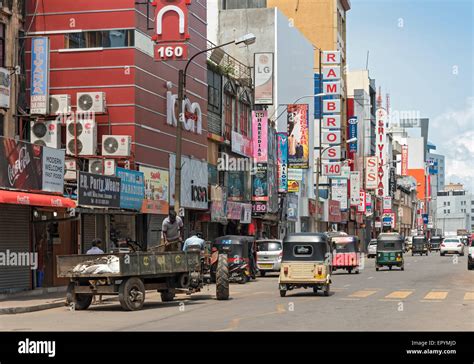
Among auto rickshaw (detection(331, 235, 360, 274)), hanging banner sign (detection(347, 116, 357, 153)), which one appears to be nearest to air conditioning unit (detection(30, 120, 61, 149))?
auto rickshaw (detection(331, 235, 360, 274))

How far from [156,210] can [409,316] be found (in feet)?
64.3

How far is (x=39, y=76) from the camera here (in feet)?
105

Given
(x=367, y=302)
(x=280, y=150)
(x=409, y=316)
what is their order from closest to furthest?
(x=409, y=316) → (x=367, y=302) → (x=280, y=150)

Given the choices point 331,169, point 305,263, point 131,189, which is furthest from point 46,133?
point 331,169

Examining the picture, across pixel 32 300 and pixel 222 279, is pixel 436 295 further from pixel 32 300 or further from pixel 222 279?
pixel 32 300

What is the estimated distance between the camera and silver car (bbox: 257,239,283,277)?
136ft

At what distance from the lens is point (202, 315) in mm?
19953

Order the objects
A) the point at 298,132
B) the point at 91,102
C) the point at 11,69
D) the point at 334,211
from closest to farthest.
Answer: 1. the point at 11,69
2. the point at 91,102
3. the point at 298,132
4. the point at 334,211

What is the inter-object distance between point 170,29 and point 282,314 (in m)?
18.0

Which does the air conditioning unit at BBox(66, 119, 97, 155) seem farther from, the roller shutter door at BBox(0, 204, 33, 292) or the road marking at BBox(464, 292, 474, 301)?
the road marking at BBox(464, 292, 474, 301)

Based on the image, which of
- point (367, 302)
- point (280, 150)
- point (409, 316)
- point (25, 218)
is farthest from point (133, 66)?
point (280, 150)

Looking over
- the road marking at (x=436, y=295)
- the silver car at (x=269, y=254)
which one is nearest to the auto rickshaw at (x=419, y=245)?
the silver car at (x=269, y=254)

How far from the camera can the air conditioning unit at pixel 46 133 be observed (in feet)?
109
